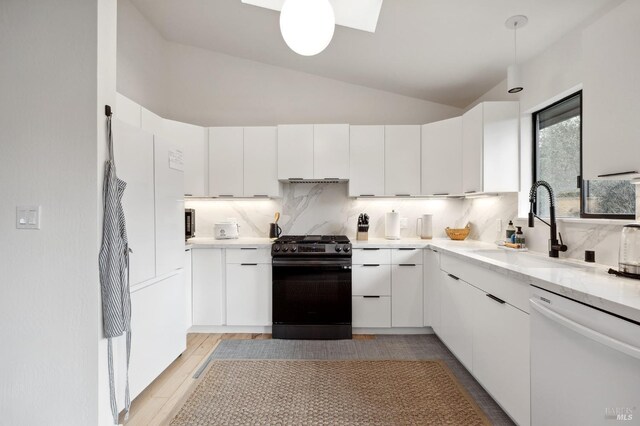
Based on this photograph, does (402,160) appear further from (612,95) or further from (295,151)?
(612,95)

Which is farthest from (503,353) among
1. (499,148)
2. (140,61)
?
(140,61)

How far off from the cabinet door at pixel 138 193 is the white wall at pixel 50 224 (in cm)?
24

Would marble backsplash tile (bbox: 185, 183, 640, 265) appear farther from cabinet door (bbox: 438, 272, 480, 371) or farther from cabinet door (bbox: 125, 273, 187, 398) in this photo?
cabinet door (bbox: 125, 273, 187, 398)

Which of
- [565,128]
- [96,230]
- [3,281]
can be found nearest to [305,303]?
[96,230]

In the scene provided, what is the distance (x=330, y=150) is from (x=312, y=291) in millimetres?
1496

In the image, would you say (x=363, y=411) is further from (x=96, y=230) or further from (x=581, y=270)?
(x=96, y=230)

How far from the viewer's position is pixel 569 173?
7.54ft

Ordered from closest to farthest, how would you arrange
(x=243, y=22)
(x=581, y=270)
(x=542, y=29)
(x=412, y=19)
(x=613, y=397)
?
(x=613, y=397), (x=581, y=270), (x=542, y=29), (x=412, y=19), (x=243, y=22)

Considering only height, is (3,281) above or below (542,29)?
below

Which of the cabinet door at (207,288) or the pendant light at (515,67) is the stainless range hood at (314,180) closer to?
the cabinet door at (207,288)

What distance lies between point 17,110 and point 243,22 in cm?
203

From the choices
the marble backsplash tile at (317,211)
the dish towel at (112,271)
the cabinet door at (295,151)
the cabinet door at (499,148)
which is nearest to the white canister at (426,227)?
the marble backsplash tile at (317,211)

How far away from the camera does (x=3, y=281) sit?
1.50 metres

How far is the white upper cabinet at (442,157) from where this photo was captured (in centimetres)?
306
